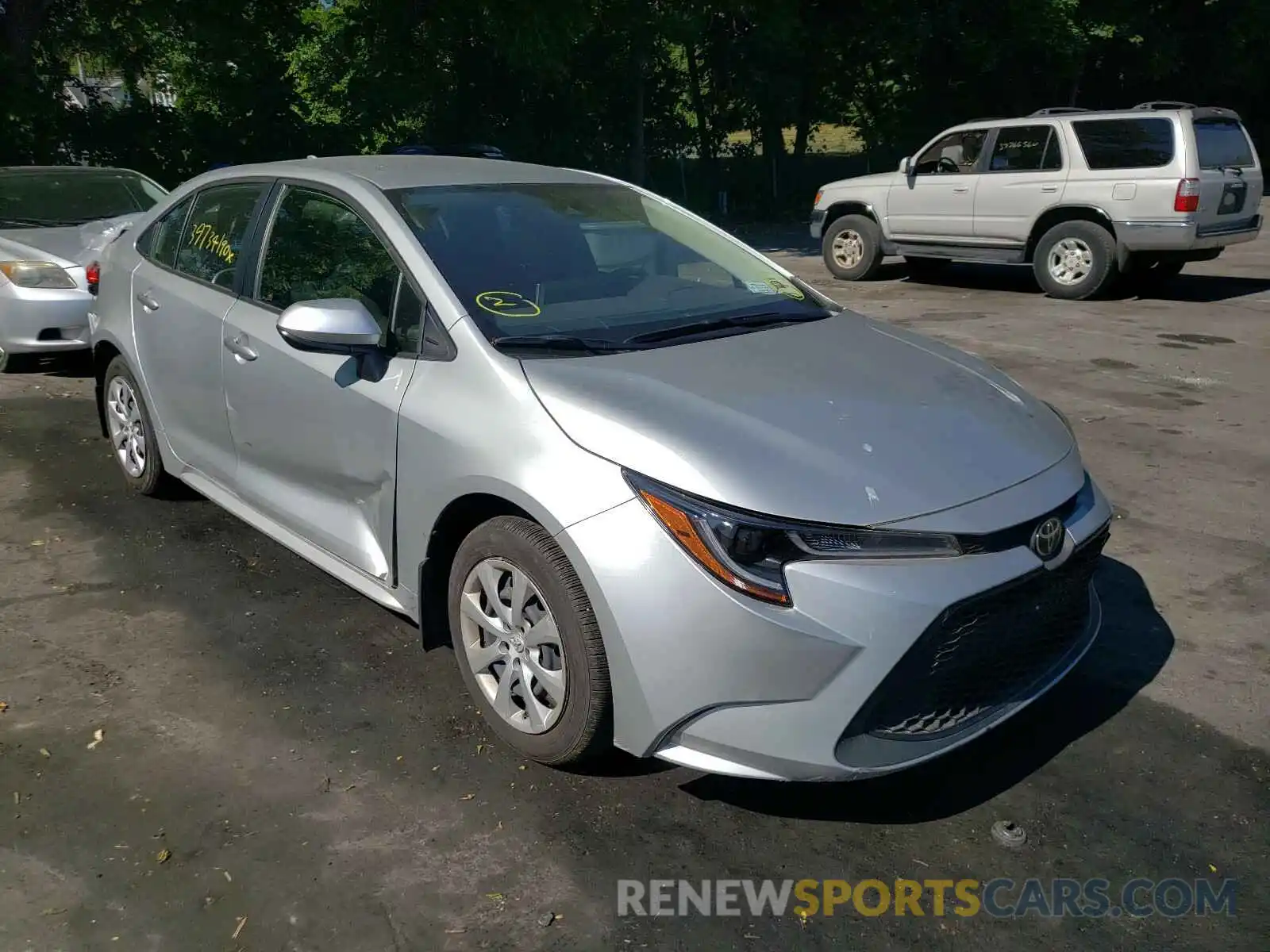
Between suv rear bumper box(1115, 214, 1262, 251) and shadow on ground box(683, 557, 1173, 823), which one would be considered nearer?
shadow on ground box(683, 557, 1173, 823)

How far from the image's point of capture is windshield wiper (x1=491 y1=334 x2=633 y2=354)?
135 inches

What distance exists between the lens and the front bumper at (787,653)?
9.00ft

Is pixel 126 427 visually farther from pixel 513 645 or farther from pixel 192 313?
pixel 513 645

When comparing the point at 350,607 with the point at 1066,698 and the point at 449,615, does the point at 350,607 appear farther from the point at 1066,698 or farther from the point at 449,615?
the point at 1066,698

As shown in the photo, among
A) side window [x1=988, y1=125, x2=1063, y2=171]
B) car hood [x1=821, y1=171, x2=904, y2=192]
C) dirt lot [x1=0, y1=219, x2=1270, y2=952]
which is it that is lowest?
dirt lot [x1=0, y1=219, x2=1270, y2=952]

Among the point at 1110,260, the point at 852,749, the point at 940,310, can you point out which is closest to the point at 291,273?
the point at 852,749

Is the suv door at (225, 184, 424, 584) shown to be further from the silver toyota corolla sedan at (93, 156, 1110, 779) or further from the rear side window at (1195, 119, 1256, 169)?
the rear side window at (1195, 119, 1256, 169)

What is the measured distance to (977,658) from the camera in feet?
9.68

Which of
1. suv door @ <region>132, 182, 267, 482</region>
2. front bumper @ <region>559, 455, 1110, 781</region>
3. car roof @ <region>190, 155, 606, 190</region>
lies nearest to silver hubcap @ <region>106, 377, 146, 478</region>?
suv door @ <region>132, 182, 267, 482</region>

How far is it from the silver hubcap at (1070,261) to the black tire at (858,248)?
2.24 m

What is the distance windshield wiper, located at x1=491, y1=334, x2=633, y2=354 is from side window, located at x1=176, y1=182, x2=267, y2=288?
1665 mm

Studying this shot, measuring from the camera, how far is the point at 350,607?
4.45 m

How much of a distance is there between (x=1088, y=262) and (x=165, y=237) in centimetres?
942

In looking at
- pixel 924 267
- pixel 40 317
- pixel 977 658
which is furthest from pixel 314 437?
pixel 924 267
